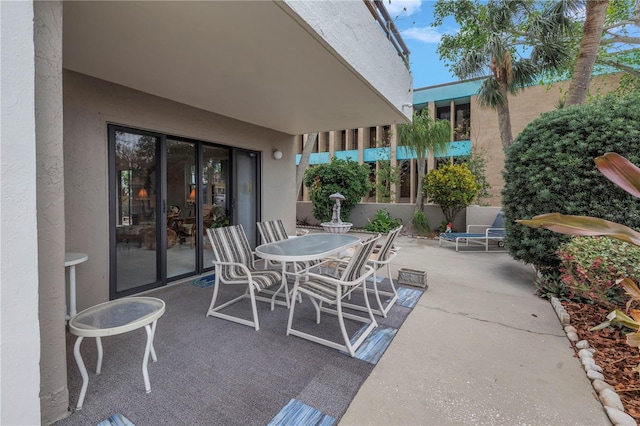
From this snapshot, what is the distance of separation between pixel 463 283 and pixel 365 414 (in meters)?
3.70

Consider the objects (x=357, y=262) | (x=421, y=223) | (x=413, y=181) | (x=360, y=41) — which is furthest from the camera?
(x=413, y=181)

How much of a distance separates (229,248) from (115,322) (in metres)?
1.71

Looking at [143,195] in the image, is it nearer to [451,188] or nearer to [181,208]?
[181,208]

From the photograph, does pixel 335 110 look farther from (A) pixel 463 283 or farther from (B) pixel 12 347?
(B) pixel 12 347

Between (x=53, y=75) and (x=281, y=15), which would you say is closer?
(x=53, y=75)

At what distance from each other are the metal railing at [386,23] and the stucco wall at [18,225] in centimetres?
398

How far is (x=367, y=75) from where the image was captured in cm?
387

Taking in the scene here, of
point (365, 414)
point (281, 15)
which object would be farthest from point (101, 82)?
point (365, 414)

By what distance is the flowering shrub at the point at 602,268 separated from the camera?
331 cm

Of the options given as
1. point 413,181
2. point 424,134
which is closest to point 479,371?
point 424,134

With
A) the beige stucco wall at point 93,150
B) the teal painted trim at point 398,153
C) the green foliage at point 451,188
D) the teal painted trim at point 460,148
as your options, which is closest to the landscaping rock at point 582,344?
the beige stucco wall at point 93,150

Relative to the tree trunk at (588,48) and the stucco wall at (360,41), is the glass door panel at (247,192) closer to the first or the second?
the stucco wall at (360,41)

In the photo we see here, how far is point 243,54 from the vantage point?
3.13 m

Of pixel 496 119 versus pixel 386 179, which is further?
pixel 496 119
